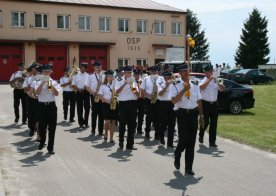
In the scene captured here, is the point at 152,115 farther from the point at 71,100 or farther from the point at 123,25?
the point at 123,25

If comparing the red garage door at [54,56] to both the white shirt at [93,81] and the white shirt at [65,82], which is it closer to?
the white shirt at [65,82]

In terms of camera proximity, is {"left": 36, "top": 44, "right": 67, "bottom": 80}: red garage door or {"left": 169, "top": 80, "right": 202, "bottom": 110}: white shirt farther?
{"left": 36, "top": 44, "right": 67, "bottom": 80}: red garage door

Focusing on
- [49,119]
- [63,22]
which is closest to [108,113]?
[49,119]

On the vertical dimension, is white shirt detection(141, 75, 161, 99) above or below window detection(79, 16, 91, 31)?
below

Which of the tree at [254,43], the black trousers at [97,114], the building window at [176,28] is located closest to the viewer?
the black trousers at [97,114]

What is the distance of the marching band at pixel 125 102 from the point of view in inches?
359

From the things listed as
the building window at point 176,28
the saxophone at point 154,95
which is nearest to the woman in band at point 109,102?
the saxophone at point 154,95

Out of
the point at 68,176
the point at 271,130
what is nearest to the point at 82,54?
the point at 271,130

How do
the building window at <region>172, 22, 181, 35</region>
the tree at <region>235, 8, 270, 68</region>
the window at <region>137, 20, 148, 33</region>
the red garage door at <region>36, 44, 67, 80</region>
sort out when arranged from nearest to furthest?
the red garage door at <region>36, 44, 67, 80</region> → the window at <region>137, 20, 148, 33</region> → the building window at <region>172, 22, 181, 35</region> → the tree at <region>235, 8, 270, 68</region>

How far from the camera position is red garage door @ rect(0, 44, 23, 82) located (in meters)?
43.1

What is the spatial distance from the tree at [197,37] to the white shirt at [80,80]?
67.9 meters

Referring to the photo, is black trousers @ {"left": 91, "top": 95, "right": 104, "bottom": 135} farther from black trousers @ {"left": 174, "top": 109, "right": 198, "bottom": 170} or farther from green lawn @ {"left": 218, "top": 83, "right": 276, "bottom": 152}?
black trousers @ {"left": 174, "top": 109, "right": 198, "bottom": 170}

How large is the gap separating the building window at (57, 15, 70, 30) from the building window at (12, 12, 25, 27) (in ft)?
11.2

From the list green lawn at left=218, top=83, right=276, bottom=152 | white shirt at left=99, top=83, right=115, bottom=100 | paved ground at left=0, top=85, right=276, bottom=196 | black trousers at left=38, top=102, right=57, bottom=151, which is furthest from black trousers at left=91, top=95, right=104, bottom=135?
green lawn at left=218, top=83, right=276, bottom=152
